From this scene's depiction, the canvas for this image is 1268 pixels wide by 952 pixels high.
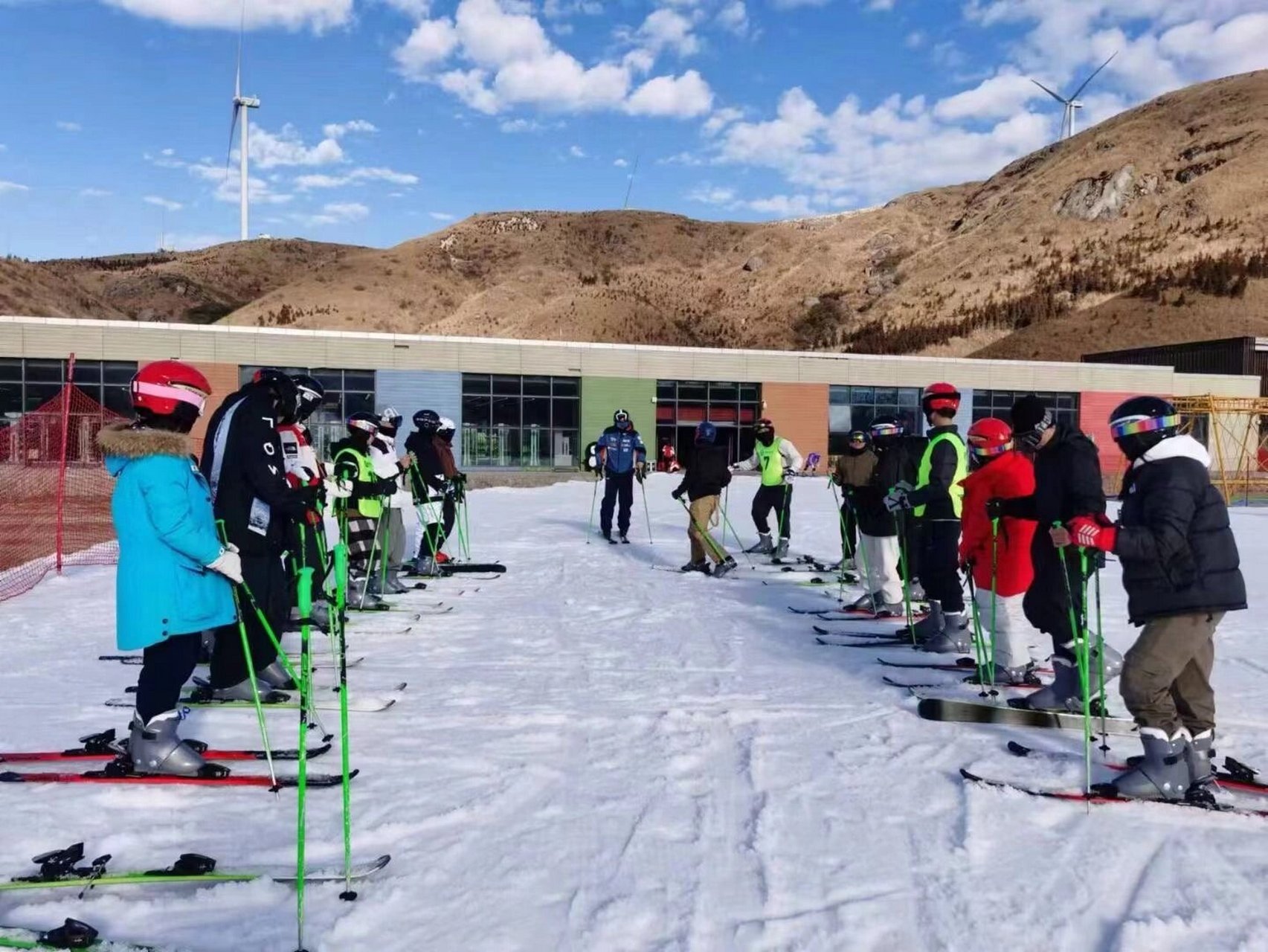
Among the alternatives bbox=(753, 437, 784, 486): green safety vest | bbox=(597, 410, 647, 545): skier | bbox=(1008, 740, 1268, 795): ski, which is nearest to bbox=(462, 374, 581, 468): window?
bbox=(597, 410, 647, 545): skier

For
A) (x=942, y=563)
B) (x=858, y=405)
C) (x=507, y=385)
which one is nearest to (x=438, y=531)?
(x=942, y=563)

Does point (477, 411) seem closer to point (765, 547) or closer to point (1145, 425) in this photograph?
point (765, 547)

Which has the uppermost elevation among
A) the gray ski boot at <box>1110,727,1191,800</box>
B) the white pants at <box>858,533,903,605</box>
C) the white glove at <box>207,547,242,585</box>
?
the white glove at <box>207,547,242,585</box>

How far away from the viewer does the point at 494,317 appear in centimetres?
8625

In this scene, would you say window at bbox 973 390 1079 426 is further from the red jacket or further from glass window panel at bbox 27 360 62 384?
the red jacket

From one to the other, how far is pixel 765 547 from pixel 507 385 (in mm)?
21566

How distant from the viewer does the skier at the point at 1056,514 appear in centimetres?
509

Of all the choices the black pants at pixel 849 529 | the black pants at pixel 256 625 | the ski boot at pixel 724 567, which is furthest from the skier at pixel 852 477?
the black pants at pixel 256 625

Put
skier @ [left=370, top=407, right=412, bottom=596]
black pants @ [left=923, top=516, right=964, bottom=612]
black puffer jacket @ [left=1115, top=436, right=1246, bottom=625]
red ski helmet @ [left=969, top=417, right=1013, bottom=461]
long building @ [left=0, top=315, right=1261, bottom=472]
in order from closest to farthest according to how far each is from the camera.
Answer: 1. black puffer jacket @ [left=1115, top=436, right=1246, bottom=625]
2. red ski helmet @ [left=969, top=417, right=1013, bottom=461]
3. black pants @ [left=923, top=516, right=964, bottom=612]
4. skier @ [left=370, top=407, right=412, bottom=596]
5. long building @ [left=0, top=315, right=1261, bottom=472]

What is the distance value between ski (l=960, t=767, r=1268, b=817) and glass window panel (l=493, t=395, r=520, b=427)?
1150 inches

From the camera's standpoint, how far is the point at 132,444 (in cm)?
393

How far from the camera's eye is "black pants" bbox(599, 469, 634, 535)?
45.4ft

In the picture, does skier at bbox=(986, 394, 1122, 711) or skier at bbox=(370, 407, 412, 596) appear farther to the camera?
skier at bbox=(370, 407, 412, 596)

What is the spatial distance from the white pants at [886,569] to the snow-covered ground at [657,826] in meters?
1.90
